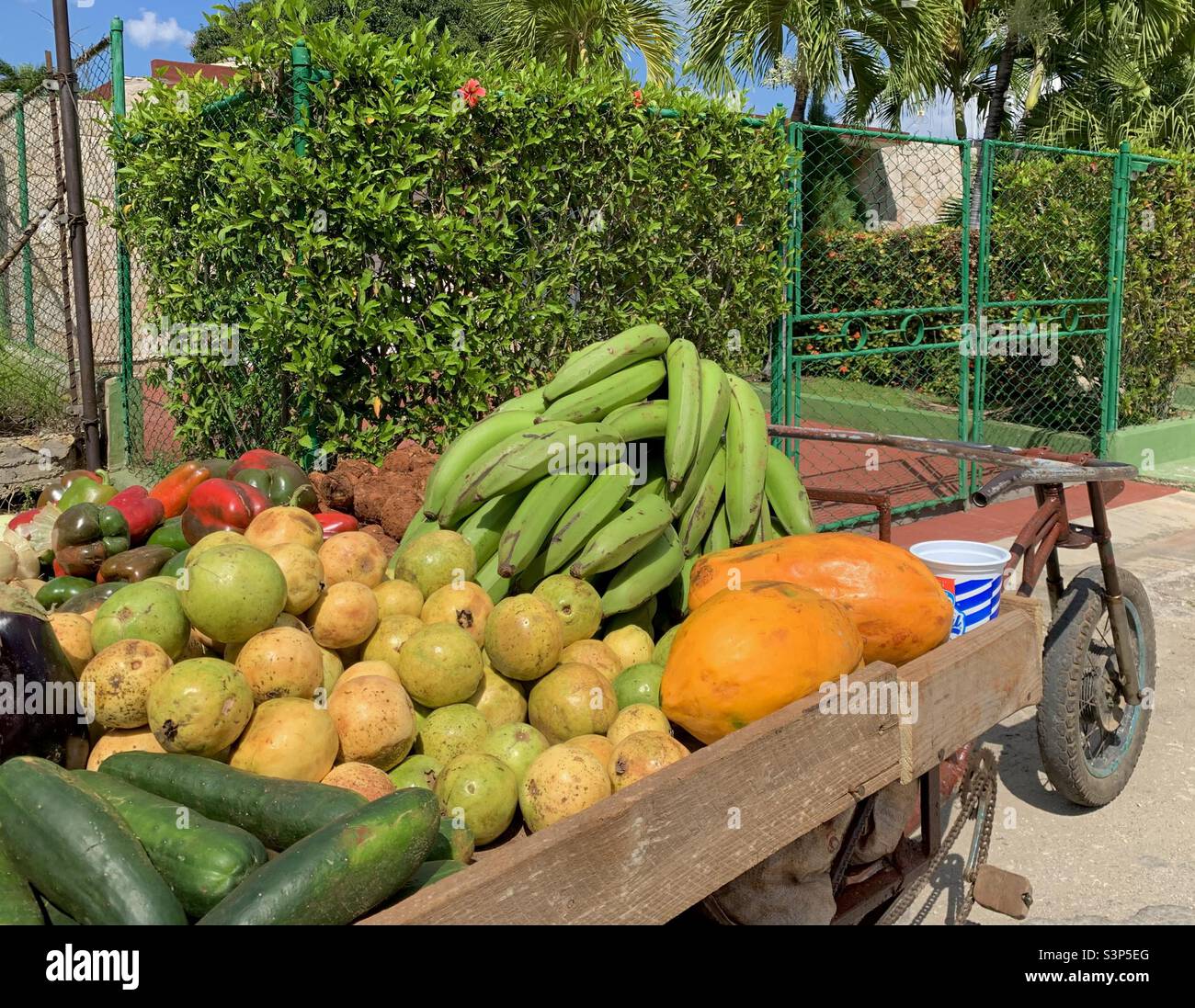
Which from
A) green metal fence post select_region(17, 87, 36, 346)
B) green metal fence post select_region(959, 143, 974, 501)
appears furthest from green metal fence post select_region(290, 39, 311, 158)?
green metal fence post select_region(17, 87, 36, 346)

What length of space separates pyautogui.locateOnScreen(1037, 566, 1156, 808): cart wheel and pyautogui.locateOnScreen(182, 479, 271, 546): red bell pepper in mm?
2606

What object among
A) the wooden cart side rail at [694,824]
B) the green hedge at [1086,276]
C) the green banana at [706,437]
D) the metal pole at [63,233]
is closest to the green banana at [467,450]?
the green banana at [706,437]

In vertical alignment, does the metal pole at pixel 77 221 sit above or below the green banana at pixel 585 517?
above

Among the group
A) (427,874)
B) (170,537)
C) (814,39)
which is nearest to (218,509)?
(170,537)

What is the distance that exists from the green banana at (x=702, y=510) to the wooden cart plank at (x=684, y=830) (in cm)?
89

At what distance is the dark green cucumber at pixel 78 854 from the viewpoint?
1.45 meters

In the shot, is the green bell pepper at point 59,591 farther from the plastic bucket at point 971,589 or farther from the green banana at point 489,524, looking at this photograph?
the plastic bucket at point 971,589

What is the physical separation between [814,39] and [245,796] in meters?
13.6

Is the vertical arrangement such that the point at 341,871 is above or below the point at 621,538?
below

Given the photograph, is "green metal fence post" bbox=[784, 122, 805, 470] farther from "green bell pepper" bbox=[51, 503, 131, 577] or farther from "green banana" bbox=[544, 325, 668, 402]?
"green bell pepper" bbox=[51, 503, 131, 577]

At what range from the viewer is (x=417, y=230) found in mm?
4816

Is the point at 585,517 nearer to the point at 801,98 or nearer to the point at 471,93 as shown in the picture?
the point at 471,93

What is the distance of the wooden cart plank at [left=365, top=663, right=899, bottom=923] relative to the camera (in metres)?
1.50
